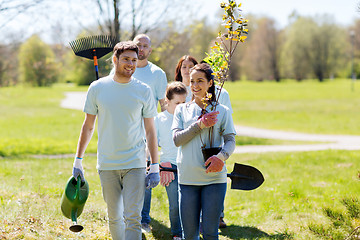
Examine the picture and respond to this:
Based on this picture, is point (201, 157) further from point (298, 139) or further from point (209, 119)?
point (298, 139)

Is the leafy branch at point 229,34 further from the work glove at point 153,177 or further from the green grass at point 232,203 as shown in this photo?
the green grass at point 232,203

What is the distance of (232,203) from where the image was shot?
6652 millimetres

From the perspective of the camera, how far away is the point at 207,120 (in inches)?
135

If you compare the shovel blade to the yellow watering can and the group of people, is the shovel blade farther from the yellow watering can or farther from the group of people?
the yellow watering can

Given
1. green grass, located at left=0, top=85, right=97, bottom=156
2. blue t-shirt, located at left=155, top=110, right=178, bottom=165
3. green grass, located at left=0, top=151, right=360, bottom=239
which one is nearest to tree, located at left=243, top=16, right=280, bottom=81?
green grass, located at left=0, top=85, right=97, bottom=156

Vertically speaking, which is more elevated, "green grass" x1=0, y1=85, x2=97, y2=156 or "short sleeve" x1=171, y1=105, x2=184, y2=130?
"short sleeve" x1=171, y1=105, x2=184, y2=130

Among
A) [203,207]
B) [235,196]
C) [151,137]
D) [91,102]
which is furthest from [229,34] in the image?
[235,196]

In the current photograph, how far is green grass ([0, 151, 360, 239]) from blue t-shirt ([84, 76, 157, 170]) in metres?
1.37

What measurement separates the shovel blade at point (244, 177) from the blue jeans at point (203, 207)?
38 centimetres

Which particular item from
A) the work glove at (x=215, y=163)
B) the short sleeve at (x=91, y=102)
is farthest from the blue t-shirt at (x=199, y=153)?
the short sleeve at (x=91, y=102)

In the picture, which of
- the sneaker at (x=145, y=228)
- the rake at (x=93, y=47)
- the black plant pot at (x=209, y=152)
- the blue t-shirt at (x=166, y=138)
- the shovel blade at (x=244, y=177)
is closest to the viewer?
the black plant pot at (x=209, y=152)

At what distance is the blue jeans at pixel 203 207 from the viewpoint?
362cm

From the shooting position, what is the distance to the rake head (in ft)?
14.8

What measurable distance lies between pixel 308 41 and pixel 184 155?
78309mm
